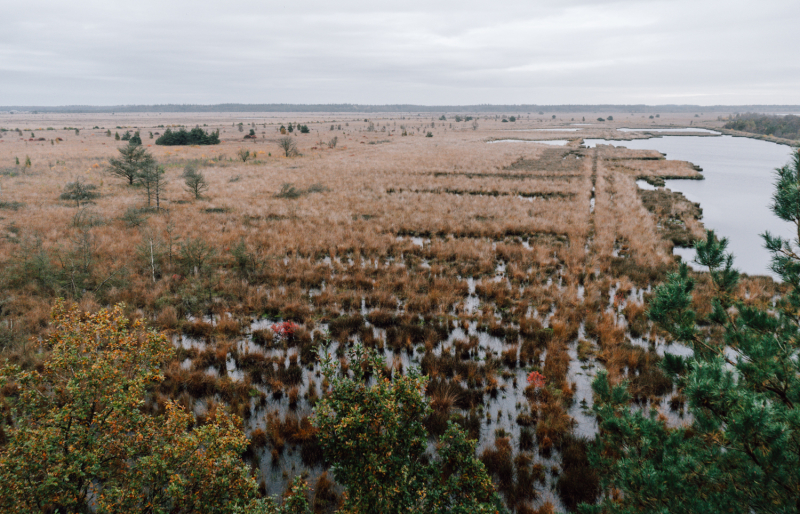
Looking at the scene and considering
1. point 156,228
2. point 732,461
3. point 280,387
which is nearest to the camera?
point 732,461

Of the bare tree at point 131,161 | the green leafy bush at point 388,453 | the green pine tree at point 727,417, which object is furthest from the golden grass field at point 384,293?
the green pine tree at point 727,417

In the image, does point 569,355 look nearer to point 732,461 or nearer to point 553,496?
point 553,496

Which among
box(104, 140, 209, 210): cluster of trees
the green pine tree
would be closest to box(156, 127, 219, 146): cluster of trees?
box(104, 140, 209, 210): cluster of trees

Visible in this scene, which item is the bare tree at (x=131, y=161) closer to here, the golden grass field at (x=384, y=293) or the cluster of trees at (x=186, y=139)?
the golden grass field at (x=384, y=293)

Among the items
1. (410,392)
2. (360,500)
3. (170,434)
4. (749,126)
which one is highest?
(749,126)

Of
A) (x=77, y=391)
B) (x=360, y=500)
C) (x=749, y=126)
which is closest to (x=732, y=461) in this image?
(x=360, y=500)

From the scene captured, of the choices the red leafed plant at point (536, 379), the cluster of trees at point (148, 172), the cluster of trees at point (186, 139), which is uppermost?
the cluster of trees at point (186, 139)
